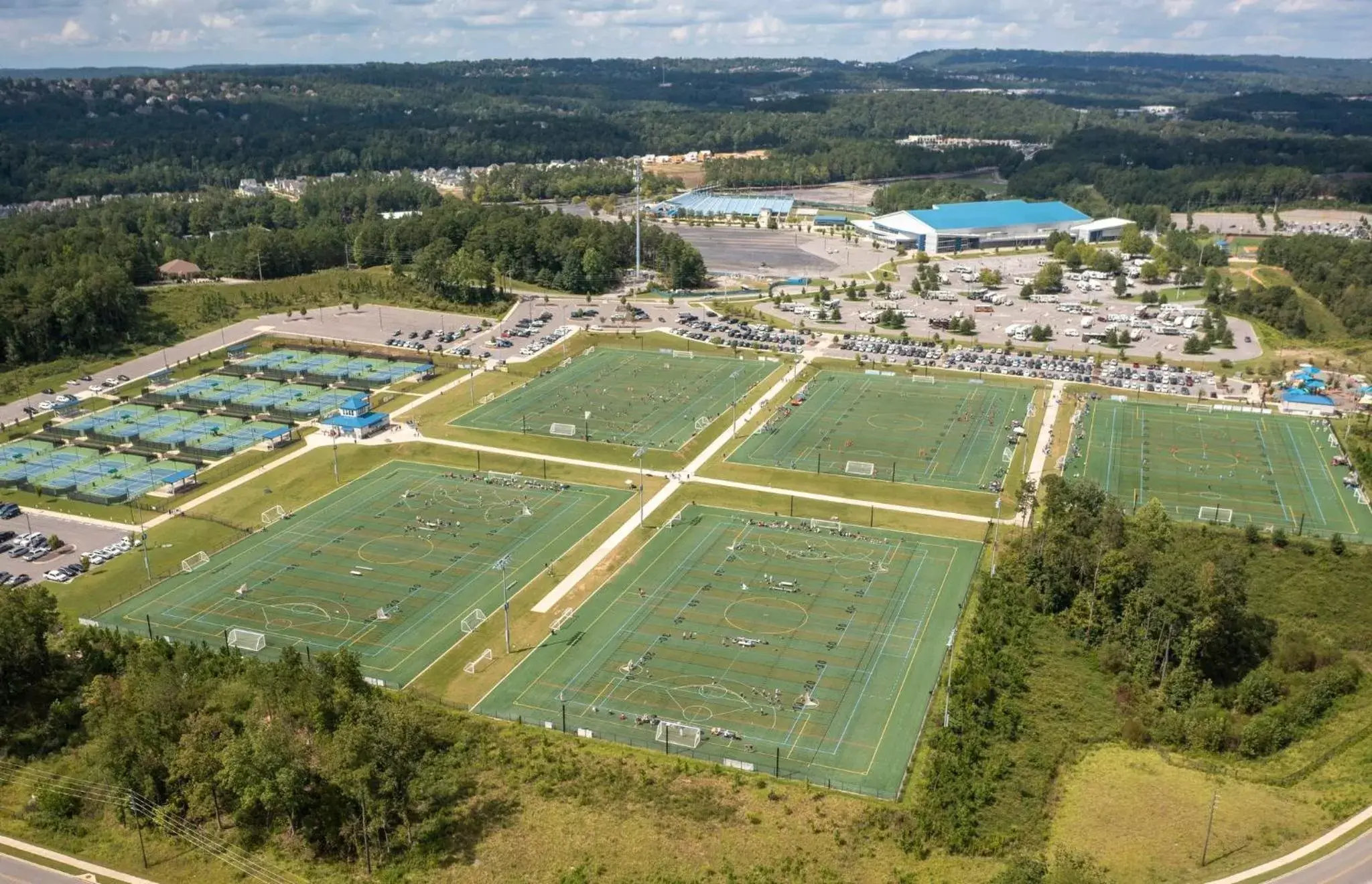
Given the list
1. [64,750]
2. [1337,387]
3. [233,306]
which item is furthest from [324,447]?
[1337,387]

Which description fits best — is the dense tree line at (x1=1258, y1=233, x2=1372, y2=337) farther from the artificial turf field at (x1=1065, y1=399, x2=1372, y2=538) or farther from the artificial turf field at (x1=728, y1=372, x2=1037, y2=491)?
the artificial turf field at (x1=728, y1=372, x2=1037, y2=491)

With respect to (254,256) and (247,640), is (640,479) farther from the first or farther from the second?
(254,256)

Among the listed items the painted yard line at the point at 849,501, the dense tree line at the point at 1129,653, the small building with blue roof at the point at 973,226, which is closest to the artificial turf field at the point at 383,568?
the painted yard line at the point at 849,501

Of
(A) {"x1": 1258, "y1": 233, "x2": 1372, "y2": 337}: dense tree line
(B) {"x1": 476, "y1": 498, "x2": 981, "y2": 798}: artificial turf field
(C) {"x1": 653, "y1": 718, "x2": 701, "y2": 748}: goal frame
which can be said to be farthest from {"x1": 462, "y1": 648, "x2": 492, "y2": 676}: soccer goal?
(A) {"x1": 1258, "y1": 233, "x2": 1372, "y2": 337}: dense tree line

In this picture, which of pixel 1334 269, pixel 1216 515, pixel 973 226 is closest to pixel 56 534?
pixel 1216 515

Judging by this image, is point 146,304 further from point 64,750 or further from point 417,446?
point 64,750

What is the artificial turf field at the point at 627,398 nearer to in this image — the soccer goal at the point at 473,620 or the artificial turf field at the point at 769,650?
the artificial turf field at the point at 769,650
